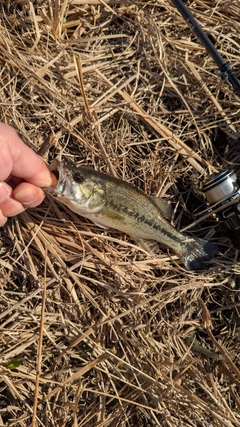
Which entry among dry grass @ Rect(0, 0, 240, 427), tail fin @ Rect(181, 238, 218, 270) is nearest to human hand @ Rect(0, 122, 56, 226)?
dry grass @ Rect(0, 0, 240, 427)

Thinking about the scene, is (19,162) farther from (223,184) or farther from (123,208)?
(223,184)

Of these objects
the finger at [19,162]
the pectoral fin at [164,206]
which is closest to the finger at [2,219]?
the finger at [19,162]

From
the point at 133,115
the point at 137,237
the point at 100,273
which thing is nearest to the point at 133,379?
the point at 100,273

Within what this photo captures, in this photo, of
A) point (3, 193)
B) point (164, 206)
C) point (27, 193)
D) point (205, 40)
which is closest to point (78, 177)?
point (27, 193)

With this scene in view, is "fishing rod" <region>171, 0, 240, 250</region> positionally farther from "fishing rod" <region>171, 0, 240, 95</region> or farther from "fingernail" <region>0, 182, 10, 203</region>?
"fingernail" <region>0, 182, 10, 203</region>

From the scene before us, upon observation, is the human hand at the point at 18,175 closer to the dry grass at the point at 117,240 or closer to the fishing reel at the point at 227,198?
the dry grass at the point at 117,240

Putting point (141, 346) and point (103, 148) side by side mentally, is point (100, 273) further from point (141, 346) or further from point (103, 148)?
point (103, 148)
